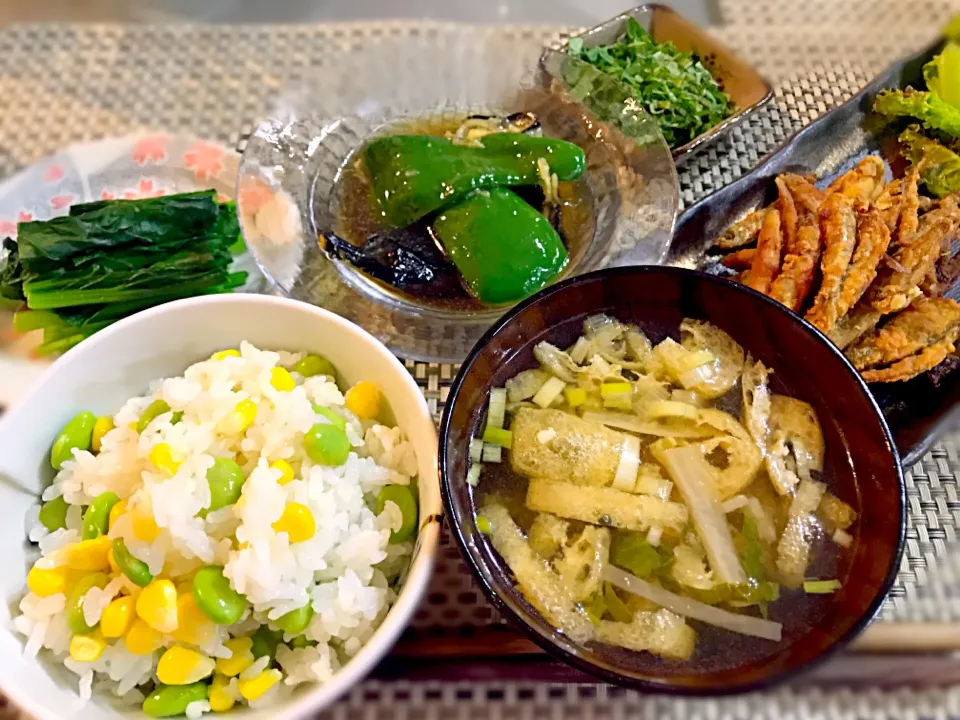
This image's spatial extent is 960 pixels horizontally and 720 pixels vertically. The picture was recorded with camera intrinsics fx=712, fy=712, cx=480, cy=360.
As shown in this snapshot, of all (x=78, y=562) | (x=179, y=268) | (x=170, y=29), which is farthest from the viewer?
(x=170, y=29)

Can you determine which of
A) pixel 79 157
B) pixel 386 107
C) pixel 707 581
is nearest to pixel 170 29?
pixel 79 157

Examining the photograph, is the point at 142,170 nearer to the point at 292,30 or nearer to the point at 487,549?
the point at 292,30

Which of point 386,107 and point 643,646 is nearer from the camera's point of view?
point 643,646

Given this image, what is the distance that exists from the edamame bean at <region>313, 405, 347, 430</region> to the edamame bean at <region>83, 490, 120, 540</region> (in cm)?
34

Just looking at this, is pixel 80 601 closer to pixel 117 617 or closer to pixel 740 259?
pixel 117 617

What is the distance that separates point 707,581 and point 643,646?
150 mm

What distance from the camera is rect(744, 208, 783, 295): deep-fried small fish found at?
Answer: 61.8 inches

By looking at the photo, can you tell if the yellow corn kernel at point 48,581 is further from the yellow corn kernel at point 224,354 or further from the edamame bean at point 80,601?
the yellow corn kernel at point 224,354

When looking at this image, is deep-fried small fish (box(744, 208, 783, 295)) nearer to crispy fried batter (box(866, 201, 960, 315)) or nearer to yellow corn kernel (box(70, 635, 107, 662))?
crispy fried batter (box(866, 201, 960, 315))

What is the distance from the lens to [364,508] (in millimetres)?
1168

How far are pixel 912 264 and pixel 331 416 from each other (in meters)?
1.34

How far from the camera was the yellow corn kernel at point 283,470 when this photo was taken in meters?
1.10

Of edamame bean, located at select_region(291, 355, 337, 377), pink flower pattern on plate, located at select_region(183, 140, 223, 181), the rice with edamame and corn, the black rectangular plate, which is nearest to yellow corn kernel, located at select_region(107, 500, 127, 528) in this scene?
the rice with edamame and corn

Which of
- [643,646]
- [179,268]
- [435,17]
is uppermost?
[435,17]
